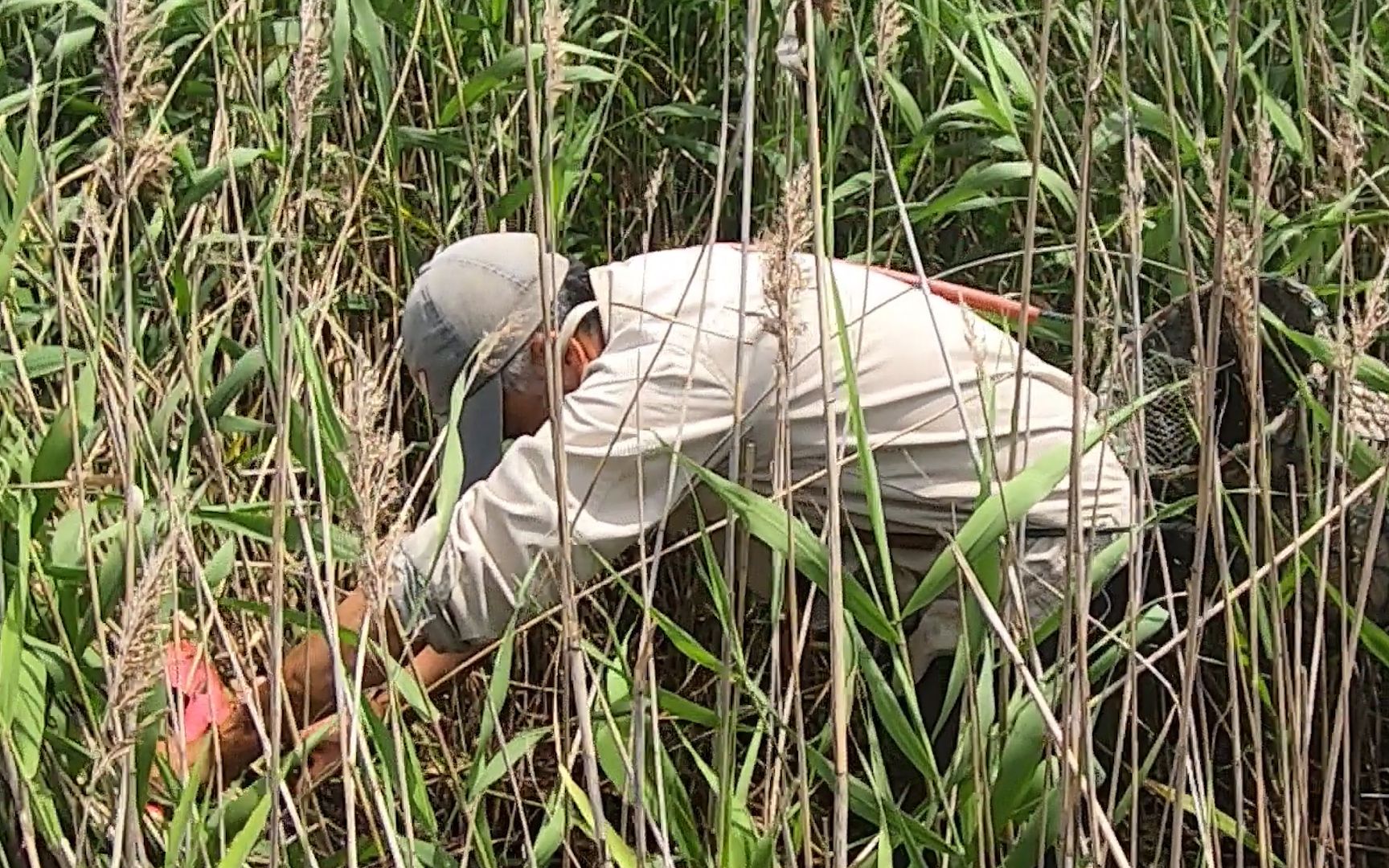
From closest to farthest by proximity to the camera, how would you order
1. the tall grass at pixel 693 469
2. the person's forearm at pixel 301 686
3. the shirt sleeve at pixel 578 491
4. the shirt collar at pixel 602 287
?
1. the tall grass at pixel 693 469
2. the person's forearm at pixel 301 686
3. the shirt sleeve at pixel 578 491
4. the shirt collar at pixel 602 287

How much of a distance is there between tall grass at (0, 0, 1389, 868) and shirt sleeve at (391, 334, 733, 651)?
0.06m

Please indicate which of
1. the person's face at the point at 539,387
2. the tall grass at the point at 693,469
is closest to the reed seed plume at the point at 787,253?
the tall grass at the point at 693,469

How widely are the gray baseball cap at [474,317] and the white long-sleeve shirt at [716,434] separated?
0.22 feet

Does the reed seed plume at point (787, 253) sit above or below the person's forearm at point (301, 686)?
above

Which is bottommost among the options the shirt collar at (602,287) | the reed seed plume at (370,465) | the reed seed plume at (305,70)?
the shirt collar at (602,287)

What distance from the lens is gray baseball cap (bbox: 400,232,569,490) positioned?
4.91ft

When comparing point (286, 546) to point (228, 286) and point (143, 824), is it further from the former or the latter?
point (228, 286)

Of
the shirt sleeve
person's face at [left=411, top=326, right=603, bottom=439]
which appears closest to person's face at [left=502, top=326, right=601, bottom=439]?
person's face at [left=411, top=326, right=603, bottom=439]

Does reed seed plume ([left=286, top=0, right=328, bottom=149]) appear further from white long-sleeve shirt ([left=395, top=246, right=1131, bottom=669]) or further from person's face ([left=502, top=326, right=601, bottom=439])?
person's face ([left=502, top=326, right=601, bottom=439])

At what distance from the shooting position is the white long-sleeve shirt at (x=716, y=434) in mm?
1361

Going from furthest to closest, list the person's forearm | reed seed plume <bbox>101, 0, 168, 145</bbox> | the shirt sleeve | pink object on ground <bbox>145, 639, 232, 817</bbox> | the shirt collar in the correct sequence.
Answer: 1. the shirt collar
2. the shirt sleeve
3. the person's forearm
4. pink object on ground <bbox>145, 639, 232, 817</bbox>
5. reed seed plume <bbox>101, 0, 168, 145</bbox>

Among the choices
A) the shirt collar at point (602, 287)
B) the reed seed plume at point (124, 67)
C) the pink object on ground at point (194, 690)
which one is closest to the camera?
the reed seed plume at point (124, 67)

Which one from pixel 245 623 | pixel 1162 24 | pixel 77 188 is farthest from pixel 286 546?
pixel 1162 24

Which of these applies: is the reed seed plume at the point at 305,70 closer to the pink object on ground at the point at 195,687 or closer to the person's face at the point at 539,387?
the pink object on ground at the point at 195,687
